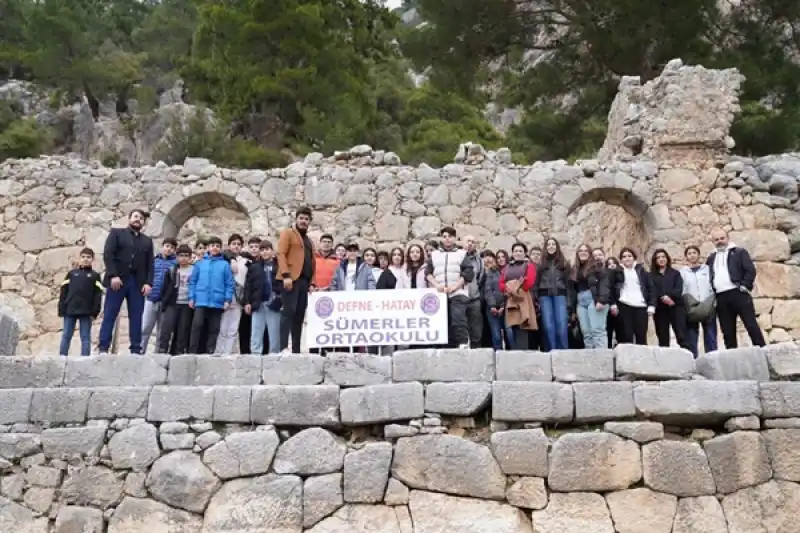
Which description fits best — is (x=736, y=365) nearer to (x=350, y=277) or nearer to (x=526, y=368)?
(x=526, y=368)

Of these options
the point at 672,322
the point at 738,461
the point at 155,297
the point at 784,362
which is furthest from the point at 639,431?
the point at 155,297

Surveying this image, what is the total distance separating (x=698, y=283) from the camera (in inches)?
349

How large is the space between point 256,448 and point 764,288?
324 inches

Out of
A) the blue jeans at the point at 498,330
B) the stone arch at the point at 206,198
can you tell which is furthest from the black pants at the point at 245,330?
the stone arch at the point at 206,198

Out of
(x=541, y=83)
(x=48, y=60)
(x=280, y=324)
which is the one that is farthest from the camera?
(x=48, y=60)

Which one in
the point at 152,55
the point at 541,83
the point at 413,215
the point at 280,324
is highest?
the point at 152,55

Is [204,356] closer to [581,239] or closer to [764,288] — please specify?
[764,288]

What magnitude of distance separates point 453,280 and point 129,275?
3.30 m

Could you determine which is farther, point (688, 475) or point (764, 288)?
point (764, 288)

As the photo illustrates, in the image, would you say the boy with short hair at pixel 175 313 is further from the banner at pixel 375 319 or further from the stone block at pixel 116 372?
the banner at pixel 375 319

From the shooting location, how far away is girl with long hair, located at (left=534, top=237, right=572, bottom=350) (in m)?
8.34

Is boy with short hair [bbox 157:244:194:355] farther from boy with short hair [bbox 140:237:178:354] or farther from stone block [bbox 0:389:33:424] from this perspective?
stone block [bbox 0:389:33:424]

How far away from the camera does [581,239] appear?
15.7 meters

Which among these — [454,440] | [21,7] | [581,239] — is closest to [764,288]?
[581,239]
